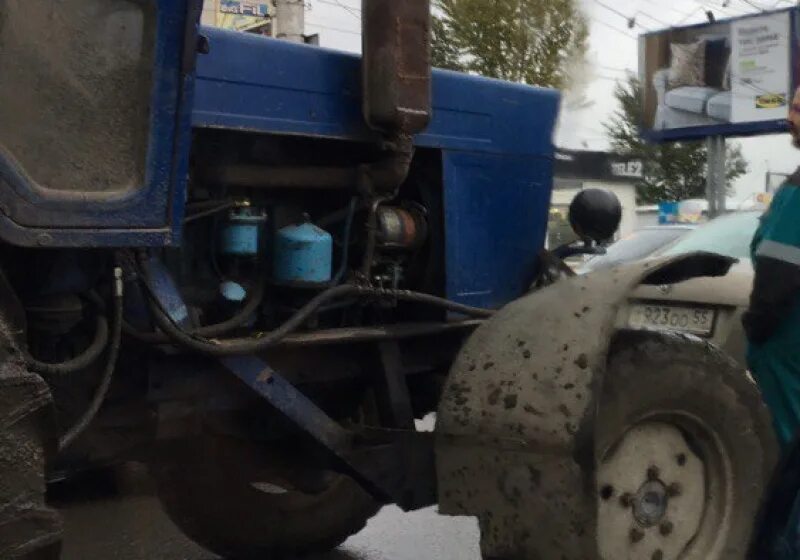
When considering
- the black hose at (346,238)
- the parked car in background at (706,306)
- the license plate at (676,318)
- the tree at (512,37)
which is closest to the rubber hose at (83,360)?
the black hose at (346,238)

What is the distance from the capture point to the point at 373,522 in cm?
587

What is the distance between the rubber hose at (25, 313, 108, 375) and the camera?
2607 mm

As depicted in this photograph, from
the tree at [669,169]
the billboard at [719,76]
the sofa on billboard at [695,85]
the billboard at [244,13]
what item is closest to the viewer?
the billboard at [244,13]

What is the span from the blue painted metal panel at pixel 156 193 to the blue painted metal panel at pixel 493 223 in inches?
57.5

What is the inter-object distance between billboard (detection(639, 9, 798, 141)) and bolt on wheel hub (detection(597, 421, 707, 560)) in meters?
19.0

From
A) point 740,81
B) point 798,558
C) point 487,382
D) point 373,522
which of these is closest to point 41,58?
point 487,382

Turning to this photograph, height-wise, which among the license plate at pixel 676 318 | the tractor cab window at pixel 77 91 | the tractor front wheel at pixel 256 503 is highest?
the tractor cab window at pixel 77 91

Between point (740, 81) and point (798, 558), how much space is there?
2089 cm

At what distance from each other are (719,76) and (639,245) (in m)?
16.2

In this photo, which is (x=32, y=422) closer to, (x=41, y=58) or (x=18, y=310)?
(x=18, y=310)

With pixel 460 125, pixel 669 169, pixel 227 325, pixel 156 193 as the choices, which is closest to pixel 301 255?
pixel 227 325

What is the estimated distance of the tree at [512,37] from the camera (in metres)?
27.8

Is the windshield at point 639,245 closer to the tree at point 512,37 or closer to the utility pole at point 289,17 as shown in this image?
the utility pole at point 289,17

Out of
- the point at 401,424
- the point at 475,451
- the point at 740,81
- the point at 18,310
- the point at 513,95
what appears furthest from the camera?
the point at 740,81
